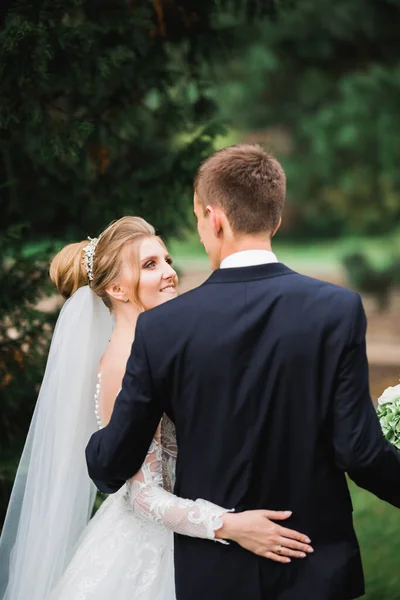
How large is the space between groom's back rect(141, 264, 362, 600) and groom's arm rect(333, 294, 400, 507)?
25mm

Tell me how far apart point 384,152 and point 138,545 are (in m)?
12.9

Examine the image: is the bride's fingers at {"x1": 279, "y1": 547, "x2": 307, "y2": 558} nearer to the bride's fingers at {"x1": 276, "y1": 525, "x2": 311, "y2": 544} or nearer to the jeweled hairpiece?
the bride's fingers at {"x1": 276, "y1": 525, "x2": 311, "y2": 544}

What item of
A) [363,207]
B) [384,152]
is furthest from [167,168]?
[363,207]

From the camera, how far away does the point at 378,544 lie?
635 centimetres

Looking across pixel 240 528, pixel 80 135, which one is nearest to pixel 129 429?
pixel 240 528

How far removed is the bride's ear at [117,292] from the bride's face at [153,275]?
0.06m

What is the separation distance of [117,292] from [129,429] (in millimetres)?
825

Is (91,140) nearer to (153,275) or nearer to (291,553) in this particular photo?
(153,275)

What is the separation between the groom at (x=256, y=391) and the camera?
8.13 feet

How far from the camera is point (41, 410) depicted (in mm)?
3434

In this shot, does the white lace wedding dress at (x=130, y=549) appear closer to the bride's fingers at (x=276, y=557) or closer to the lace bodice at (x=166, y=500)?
the lace bodice at (x=166, y=500)

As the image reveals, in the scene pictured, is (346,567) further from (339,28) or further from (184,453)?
(339,28)

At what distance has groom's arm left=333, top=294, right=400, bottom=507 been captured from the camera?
246 cm

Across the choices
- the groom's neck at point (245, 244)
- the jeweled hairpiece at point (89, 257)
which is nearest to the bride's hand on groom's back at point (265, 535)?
the groom's neck at point (245, 244)
